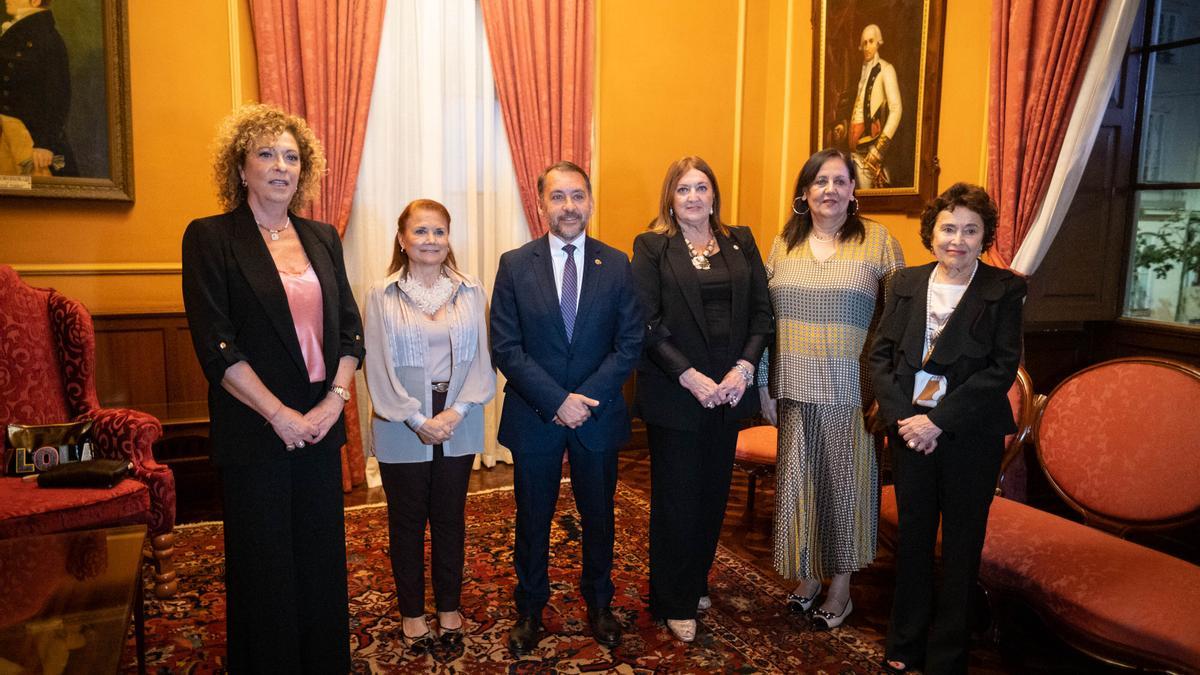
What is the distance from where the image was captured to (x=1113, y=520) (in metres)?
2.61

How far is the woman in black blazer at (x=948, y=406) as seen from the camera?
2271 mm

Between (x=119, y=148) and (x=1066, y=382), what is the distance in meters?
4.29

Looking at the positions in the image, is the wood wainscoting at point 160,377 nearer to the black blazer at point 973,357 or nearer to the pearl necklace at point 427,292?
the pearl necklace at point 427,292

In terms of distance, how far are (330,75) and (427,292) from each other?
2269 mm

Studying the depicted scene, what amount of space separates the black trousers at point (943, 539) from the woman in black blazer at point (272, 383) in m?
1.66

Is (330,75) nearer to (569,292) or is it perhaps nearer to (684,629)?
(569,292)

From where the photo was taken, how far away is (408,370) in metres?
2.49

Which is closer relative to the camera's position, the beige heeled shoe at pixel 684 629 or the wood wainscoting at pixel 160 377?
the beige heeled shoe at pixel 684 629

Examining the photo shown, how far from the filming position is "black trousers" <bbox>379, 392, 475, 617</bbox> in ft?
8.24

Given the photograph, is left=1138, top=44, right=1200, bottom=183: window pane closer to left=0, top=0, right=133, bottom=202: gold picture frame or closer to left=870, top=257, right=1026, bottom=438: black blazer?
left=870, top=257, right=1026, bottom=438: black blazer

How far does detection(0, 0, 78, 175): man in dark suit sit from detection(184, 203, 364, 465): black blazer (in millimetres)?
2332

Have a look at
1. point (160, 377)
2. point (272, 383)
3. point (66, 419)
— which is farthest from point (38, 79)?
point (272, 383)

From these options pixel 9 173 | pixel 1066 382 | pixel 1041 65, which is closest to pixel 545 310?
pixel 1066 382

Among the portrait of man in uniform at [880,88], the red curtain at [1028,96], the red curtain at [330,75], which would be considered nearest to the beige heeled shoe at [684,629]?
the red curtain at [1028,96]
